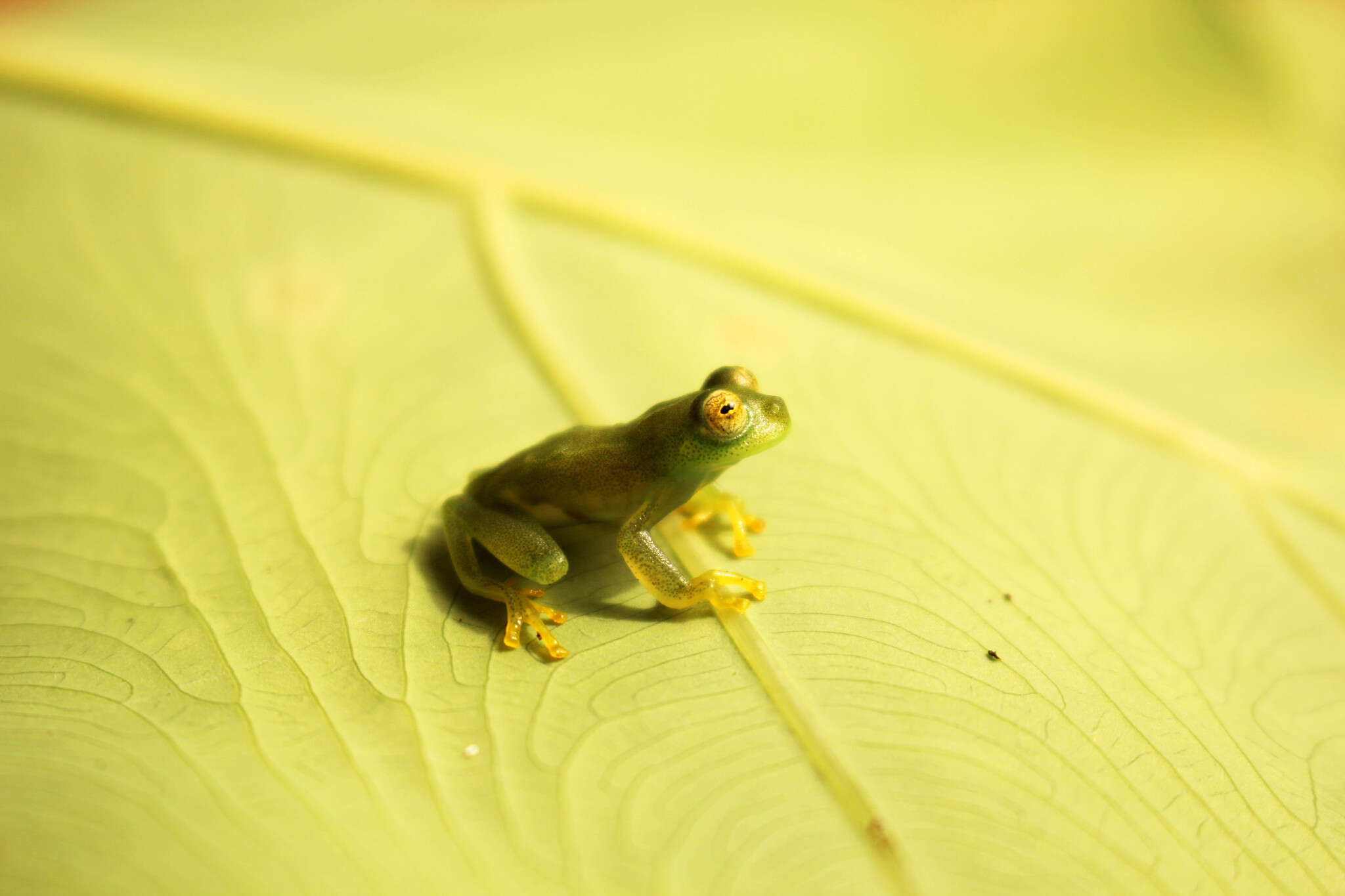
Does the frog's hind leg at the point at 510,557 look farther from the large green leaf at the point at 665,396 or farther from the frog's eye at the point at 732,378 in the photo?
the frog's eye at the point at 732,378

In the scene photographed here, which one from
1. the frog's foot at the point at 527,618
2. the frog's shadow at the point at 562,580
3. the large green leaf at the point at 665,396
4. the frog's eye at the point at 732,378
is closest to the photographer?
the large green leaf at the point at 665,396

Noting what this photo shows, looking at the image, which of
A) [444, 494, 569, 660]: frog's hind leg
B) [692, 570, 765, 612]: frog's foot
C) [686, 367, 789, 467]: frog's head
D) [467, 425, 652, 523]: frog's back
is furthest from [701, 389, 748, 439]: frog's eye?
[444, 494, 569, 660]: frog's hind leg

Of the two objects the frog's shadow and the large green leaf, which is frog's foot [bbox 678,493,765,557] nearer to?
the large green leaf

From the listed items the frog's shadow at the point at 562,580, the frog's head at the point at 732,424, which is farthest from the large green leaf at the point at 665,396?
the frog's head at the point at 732,424

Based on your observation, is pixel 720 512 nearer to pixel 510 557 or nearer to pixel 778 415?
Result: pixel 778 415

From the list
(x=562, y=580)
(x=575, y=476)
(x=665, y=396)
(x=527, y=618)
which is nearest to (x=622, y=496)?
(x=575, y=476)

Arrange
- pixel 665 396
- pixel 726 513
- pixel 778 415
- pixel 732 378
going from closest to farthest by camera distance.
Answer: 1. pixel 778 415
2. pixel 732 378
3. pixel 726 513
4. pixel 665 396
